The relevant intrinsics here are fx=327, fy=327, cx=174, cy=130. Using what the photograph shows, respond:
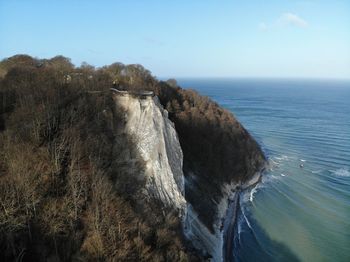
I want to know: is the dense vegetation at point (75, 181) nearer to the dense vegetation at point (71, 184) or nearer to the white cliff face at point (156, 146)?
the dense vegetation at point (71, 184)

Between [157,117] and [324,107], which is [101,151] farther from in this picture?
[324,107]

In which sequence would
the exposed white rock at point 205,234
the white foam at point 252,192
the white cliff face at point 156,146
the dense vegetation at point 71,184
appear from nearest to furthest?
the dense vegetation at point 71,184 < the white cliff face at point 156,146 < the exposed white rock at point 205,234 < the white foam at point 252,192

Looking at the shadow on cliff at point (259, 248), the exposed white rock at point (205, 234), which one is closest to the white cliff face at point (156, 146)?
the exposed white rock at point (205, 234)

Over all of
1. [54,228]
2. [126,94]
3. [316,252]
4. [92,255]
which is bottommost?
[316,252]

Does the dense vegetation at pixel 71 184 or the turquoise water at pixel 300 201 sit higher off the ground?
the dense vegetation at pixel 71 184

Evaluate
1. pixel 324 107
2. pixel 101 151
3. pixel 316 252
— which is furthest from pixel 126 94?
pixel 324 107

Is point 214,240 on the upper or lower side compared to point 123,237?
lower

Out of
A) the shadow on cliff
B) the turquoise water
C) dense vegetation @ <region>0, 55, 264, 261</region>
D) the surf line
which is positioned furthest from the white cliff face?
the turquoise water

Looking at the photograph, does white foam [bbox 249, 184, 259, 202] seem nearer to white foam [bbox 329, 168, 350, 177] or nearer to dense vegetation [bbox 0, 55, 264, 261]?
dense vegetation [bbox 0, 55, 264, 261]

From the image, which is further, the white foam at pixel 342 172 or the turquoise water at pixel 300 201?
the white foam at pixel 342 172
